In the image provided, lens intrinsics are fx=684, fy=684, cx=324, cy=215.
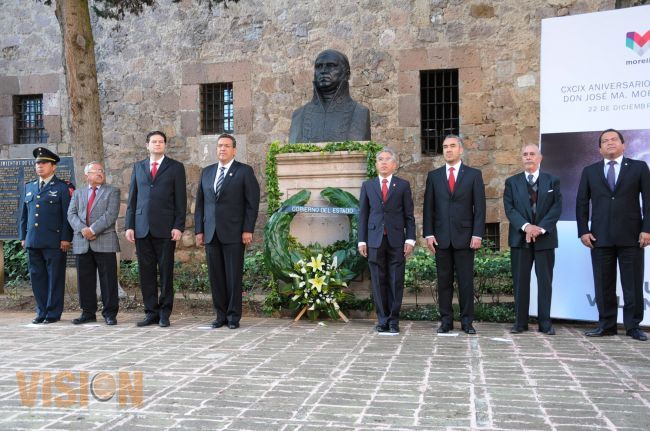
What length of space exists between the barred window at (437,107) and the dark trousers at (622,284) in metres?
5.23

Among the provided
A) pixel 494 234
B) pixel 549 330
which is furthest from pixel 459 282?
pixel 494 234

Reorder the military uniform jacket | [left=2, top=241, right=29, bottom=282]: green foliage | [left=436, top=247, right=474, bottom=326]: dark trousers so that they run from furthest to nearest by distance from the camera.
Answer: [left=2, top=241, right=29, bottom=282]: green foliage, the military uniform jacket, [left=436, top=247, right=474, bottom=326]: dark trousers

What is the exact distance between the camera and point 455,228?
20.4 ft

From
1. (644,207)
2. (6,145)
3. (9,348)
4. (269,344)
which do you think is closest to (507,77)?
(644,207)

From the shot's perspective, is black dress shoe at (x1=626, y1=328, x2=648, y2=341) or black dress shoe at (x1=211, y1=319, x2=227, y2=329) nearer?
black dress shoe at (x1=626, y1=328, x2=648, y2=341)

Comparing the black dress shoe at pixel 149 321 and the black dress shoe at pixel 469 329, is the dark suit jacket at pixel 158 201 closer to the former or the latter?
the black dress shoe at pixel 149 321

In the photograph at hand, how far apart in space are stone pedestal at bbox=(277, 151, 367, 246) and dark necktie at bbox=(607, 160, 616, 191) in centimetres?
233

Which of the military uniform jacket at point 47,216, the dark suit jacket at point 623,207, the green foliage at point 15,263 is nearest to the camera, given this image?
the dark suit jacket at point 623,207

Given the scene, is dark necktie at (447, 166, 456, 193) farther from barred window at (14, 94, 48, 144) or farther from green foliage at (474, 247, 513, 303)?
barred window at (14, 94, 48, 144)

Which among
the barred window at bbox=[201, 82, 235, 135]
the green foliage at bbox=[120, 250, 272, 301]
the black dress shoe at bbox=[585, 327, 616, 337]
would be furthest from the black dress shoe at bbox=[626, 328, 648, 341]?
the barred window at bbox=[201, 82, 235, 135]

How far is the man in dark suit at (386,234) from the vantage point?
6273 mm

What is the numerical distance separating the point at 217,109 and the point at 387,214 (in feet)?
22.2

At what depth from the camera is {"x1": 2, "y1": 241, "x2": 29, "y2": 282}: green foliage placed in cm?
1041

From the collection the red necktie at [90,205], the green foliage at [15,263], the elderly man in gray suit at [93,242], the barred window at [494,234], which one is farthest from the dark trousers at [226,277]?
the barred window at [494,234]
